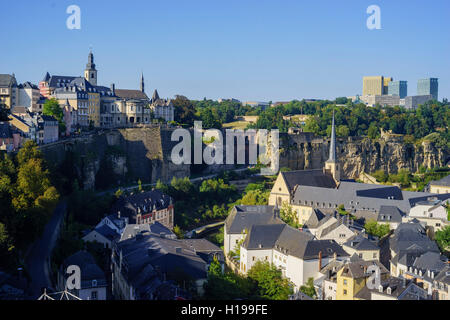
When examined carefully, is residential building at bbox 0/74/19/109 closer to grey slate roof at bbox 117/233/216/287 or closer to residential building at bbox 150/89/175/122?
residential building at bbox 150/89/175/122

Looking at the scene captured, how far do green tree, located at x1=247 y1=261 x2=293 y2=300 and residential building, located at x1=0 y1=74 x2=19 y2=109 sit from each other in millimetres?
29775

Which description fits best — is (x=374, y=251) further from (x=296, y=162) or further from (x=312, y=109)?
(x=312, y=109)

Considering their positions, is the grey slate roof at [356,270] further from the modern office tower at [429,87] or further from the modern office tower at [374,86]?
the modern office tower at [374,86]

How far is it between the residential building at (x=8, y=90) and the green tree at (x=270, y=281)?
29775mm

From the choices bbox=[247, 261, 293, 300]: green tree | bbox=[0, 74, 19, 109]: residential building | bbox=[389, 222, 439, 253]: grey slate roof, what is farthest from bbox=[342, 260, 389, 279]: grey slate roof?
bbox=[0, 74, 19, 109]: residential building

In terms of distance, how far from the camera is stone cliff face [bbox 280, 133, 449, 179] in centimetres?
5588

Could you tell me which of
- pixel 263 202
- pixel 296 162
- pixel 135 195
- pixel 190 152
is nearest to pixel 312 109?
pixel 296 162

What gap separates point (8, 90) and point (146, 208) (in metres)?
19.9

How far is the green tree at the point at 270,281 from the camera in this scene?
25.0 meters

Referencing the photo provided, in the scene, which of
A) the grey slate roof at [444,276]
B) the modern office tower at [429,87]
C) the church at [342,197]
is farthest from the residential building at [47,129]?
the modern office tower at [429,87]

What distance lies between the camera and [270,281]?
25828 mm

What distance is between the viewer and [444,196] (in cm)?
3797
